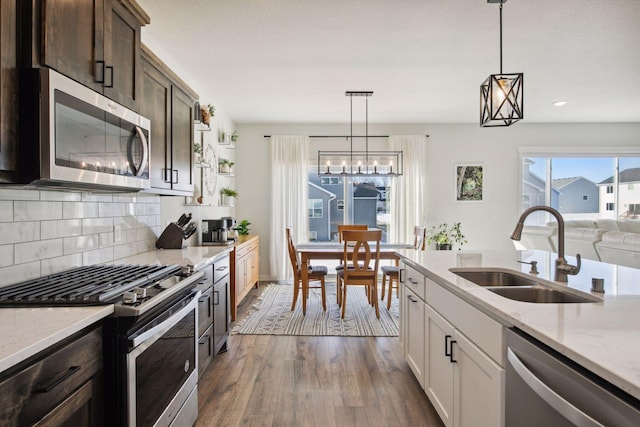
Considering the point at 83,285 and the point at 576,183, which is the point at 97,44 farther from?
the point at 576,183

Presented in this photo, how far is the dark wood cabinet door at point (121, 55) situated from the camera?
168cm

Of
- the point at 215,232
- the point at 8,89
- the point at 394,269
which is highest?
the point at 8,89

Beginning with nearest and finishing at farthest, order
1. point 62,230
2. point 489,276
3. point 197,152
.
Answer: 1. point 62,230
2. point 489,276
3. point 197,152

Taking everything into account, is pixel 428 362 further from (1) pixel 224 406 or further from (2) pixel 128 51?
(2) pixel 128 51

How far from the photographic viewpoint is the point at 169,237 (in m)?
2.94

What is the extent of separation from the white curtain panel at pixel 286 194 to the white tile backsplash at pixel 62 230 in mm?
3215

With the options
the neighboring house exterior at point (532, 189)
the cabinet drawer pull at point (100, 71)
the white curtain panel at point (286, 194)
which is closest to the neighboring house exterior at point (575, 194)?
the neighboring house exterior at point (532, 189)

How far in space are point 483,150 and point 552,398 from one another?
5.79 m

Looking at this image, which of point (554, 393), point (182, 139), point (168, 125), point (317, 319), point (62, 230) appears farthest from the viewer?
point (317, 319)

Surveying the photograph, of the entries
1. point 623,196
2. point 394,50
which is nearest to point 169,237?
point 394,50

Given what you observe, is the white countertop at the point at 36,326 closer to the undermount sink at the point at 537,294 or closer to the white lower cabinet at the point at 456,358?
the white lower cabinet at the point at 456,358

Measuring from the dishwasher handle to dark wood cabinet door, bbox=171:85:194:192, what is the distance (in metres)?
2.40

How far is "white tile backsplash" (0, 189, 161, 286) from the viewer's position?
1533mm

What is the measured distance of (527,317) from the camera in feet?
3.66
